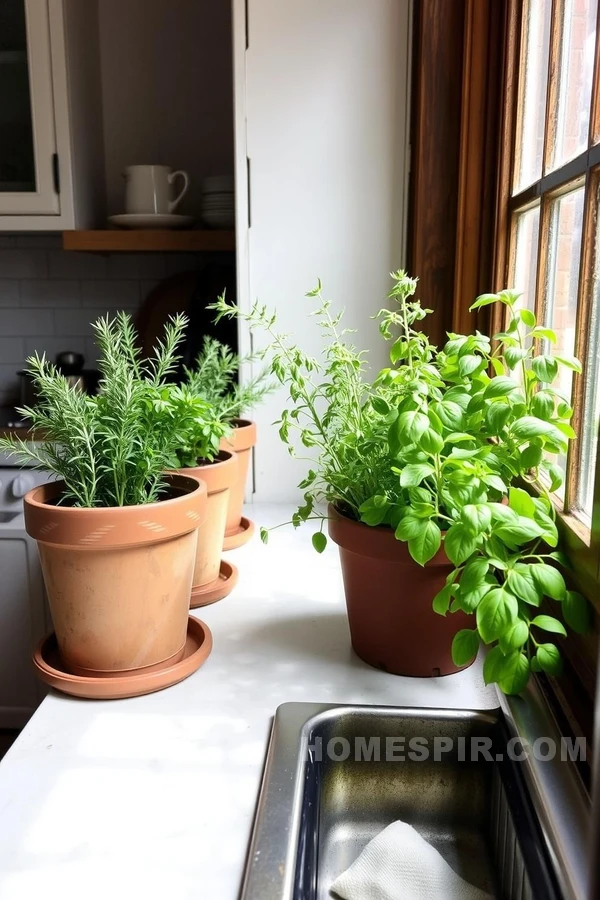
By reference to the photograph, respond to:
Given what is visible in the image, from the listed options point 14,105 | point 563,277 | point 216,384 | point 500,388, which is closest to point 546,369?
point 500,388

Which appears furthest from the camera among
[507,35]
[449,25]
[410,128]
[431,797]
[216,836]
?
[410,128]

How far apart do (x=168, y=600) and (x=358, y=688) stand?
8.6 inches

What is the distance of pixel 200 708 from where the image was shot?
2.42ft

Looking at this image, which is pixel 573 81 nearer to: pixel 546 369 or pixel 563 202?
pixel 563 202

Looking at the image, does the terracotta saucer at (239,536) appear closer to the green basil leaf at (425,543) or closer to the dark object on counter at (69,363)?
the green basil leaf at (425,543)

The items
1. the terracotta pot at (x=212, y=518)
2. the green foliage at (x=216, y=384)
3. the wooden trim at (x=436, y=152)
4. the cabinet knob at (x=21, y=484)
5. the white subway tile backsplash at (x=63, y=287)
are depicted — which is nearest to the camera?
the terracotta pot at (x=212, y=518)

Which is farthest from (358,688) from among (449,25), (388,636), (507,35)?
(449,25)

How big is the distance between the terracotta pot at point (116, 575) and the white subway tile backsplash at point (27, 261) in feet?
5.10

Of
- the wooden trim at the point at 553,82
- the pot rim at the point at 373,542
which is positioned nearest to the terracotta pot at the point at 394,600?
the pot rim at the point at 373,542

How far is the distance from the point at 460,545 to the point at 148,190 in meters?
1.53

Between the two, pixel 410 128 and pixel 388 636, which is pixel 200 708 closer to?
pixel 388 636

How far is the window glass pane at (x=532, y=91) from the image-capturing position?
98 cm

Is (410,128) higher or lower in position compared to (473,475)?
higher

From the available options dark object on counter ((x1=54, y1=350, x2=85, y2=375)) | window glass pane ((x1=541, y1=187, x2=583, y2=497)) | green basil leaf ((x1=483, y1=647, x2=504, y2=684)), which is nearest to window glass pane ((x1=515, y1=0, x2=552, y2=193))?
window glass pane ((x1=541, y1=187, x2=583, y2=497))
